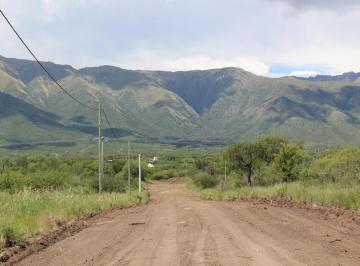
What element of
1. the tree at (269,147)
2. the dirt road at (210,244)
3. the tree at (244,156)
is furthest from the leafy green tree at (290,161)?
the dirt road at (210,244)

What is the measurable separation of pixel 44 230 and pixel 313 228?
782cm

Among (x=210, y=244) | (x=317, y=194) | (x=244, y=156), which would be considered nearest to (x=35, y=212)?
(x=210, y=244)

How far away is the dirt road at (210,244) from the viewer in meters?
10.7

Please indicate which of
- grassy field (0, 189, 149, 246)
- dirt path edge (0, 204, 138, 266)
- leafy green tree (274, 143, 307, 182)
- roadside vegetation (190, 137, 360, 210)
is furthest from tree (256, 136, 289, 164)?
dirt path edge (0, 204, 138, 266)

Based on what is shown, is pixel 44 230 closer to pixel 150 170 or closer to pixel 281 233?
pixel 281 233

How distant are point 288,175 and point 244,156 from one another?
12878mm

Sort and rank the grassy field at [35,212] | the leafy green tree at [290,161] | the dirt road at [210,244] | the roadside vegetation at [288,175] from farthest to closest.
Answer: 1. the leafy green tree at [290,161]
2. the roadside vegetation at [288,175]
3. the grassy field at [35,212]
4. the dirt road at [210,244]

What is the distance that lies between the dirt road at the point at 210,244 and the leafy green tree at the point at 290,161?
1285 inches

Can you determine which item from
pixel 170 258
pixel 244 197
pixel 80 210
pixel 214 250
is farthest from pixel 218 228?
pixel 244 197

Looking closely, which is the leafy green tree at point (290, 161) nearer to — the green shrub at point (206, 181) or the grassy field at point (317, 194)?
the grassy field at point (317, 194)

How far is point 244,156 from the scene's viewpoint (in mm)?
63969

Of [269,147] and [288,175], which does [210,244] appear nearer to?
Result: [288,175]

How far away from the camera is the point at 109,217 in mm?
22562

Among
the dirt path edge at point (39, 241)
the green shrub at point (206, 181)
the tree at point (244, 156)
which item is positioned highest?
the dirt path edge at point (39, 241)
